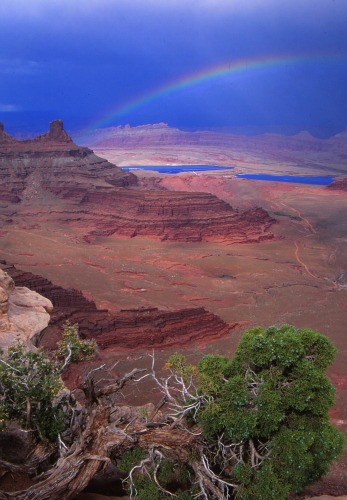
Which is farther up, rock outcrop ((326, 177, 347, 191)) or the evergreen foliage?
rock outcrop ((326, 177, 347, 191))

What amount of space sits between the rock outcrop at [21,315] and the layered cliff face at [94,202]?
29.3m

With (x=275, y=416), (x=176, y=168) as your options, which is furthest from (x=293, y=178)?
(x=275, y=416)

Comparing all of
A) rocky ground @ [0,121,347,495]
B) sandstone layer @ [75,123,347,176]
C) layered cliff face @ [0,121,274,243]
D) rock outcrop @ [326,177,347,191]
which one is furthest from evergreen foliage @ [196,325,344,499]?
sandstone layer @ [75,123,347,176]

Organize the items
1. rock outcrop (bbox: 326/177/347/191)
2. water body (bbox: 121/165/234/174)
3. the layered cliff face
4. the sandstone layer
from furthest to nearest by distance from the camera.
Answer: the sandstone layer
water body (bbox: 121/165/234/174)
rock outcrop (bbox: 326/177/347/191)
the layered cliff face

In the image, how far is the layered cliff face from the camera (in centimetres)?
4862

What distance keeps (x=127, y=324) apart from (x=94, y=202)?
118 ft

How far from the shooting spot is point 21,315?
1534 cm

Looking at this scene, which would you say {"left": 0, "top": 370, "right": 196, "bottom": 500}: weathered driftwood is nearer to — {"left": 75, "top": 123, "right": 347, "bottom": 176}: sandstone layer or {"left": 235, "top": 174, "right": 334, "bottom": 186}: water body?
{"left": 235, "top": 174, "right": 334, "bottom": 186}: water body

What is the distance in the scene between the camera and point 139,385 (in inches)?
711

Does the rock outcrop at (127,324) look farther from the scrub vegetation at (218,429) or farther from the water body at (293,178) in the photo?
the water body at (293,178)

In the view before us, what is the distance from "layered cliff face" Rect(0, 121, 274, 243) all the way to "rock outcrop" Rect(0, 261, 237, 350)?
2195 centimetres

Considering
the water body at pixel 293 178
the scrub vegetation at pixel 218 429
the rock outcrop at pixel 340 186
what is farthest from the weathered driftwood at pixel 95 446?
the water body at pixel 293 178

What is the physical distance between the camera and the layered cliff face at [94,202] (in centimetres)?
4862

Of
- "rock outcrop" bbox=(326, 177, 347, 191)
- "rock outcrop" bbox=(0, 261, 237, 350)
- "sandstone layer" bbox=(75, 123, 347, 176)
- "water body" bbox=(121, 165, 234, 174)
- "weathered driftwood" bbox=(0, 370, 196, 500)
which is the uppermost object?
"sandstone layer" bbox=(75, 123, 347, 176)
